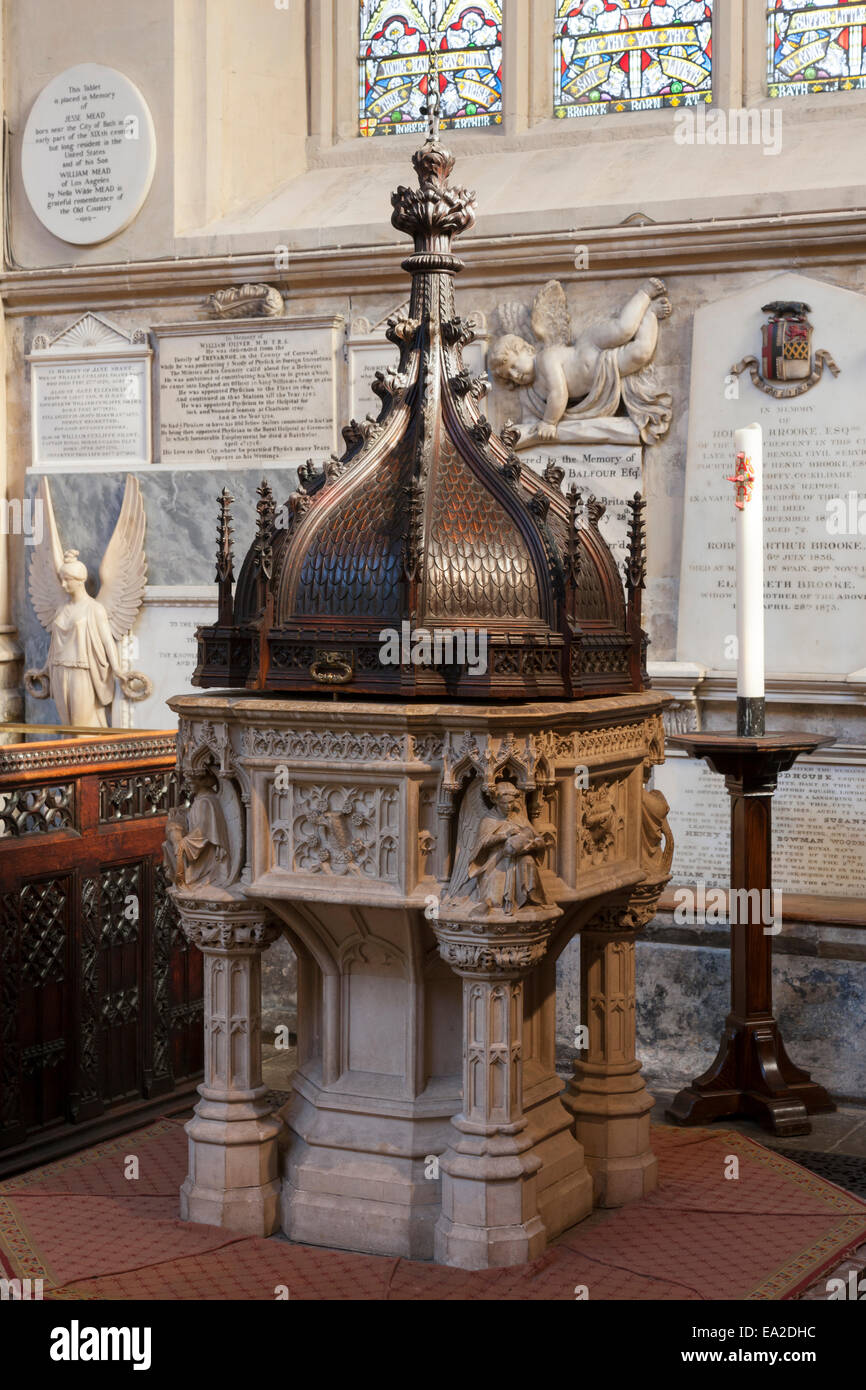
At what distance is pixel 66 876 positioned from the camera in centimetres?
438

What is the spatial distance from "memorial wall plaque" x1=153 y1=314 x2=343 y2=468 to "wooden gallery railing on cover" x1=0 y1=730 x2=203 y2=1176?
252cm

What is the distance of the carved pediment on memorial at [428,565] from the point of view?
10.6 feet

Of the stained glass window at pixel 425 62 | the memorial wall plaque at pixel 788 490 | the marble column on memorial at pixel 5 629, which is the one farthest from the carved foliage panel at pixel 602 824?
the stained glass window at pixel 425 62

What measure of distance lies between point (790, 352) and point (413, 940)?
11.2 ft

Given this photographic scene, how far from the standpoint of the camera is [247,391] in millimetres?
7047

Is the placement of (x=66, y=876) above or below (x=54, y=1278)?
above

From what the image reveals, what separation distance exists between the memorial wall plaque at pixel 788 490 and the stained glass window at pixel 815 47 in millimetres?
1225

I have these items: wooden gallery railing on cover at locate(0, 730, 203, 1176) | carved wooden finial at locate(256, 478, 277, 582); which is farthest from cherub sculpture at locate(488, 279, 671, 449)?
carved wooden finial at locate(256, 478, 277, 582)

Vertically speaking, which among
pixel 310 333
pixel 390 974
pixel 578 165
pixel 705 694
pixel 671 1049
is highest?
pixel 578 165

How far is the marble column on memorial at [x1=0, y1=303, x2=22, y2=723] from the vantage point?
24.7 feet

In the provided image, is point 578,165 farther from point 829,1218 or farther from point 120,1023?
point 829,1218
